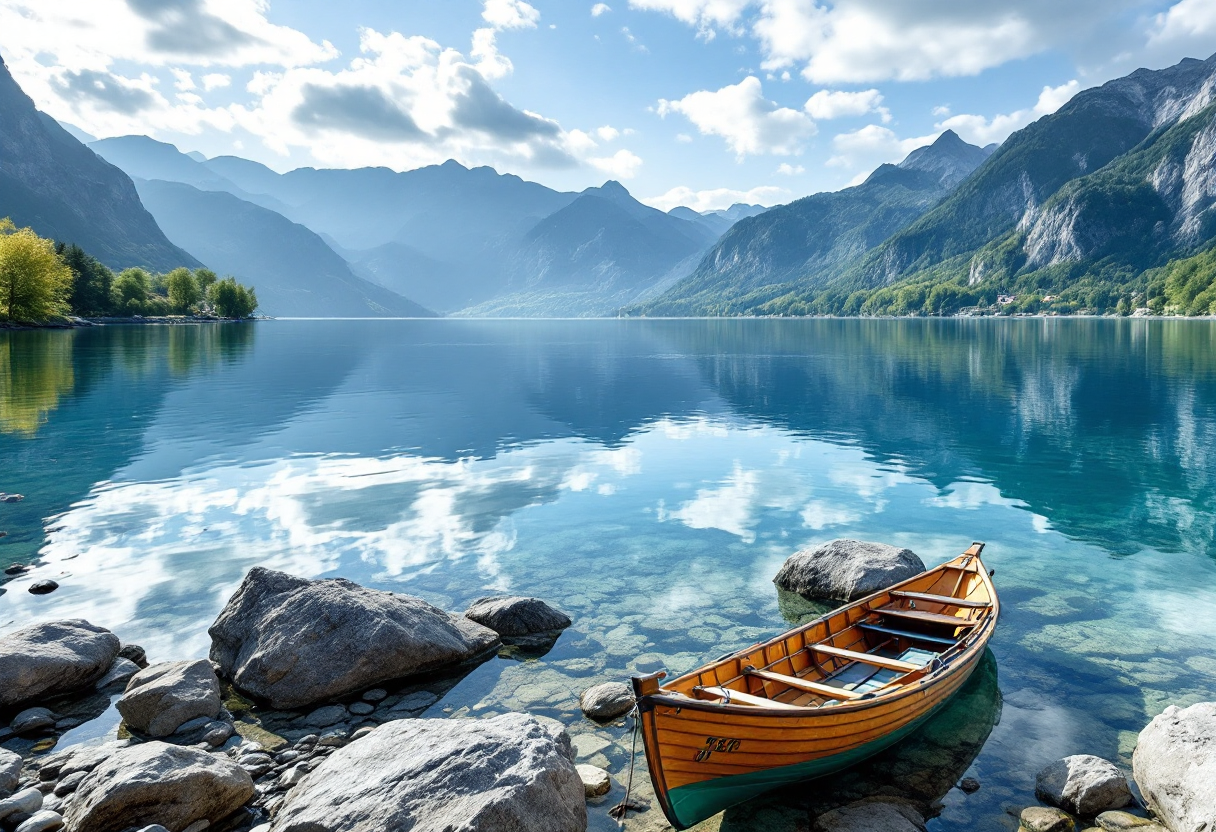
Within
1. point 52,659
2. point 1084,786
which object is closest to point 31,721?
point 52,659

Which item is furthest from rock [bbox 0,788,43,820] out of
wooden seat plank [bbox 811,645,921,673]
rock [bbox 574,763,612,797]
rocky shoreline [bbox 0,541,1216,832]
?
wooden seat plank [bbox 811,645,921,673]

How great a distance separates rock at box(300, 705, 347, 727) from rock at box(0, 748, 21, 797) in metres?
4.24

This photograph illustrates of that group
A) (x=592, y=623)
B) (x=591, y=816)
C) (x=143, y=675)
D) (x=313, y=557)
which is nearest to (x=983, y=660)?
(x=592, y=623)

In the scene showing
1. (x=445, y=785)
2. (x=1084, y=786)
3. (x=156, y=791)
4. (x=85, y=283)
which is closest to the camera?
(x=445, y=785)

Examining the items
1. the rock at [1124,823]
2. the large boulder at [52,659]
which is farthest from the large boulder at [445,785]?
the rock at [1124,823]

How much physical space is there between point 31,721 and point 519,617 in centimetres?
957

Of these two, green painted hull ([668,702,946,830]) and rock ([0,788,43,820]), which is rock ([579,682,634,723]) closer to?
green painted hull ([668,702,946,830])

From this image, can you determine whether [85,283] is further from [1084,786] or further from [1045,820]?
[1084,786]

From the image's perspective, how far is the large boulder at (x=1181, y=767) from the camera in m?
10.0

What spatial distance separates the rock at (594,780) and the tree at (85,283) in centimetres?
17880

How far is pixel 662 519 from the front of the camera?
28047 millimetres

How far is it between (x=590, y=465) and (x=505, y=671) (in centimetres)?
2231

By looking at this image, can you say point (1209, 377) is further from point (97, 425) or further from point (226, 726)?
point (97, 425)

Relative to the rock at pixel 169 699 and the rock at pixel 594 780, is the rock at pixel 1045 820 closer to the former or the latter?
the rock at pixel 594 780
